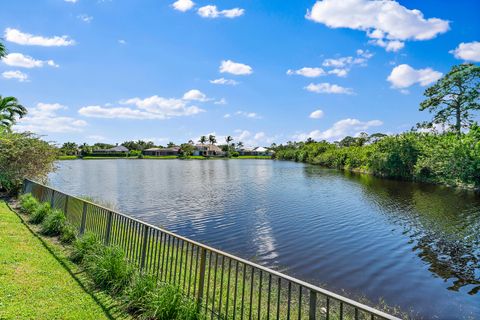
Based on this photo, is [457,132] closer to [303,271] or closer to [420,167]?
[420,167]

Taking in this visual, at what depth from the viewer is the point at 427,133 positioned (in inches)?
1693

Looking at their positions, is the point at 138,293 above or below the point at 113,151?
below

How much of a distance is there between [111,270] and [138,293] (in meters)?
1.11

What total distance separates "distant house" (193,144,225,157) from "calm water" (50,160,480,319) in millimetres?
102383

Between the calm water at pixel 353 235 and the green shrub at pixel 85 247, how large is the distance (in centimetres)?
521

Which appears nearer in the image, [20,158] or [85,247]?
[85,247]

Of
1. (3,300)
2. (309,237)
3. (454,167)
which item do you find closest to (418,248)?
(309,237)

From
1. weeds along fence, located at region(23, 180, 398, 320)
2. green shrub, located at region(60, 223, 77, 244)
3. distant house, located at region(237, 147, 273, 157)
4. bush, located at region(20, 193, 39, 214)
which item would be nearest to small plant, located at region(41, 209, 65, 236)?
weeds along fence, located at region(23, 180, 398, 320)

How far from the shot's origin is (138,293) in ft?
17.5

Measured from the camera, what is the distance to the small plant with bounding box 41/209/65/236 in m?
9.41

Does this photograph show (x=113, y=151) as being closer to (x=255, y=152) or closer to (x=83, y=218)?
(x=255, y=152)

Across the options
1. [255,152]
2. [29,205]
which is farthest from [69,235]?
[255,152]

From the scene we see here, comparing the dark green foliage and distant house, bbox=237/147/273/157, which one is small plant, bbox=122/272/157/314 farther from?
distant house, bbox=237/147/273/157

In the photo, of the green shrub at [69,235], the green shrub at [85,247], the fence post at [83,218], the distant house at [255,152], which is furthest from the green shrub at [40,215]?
the distant house at [255,152]
